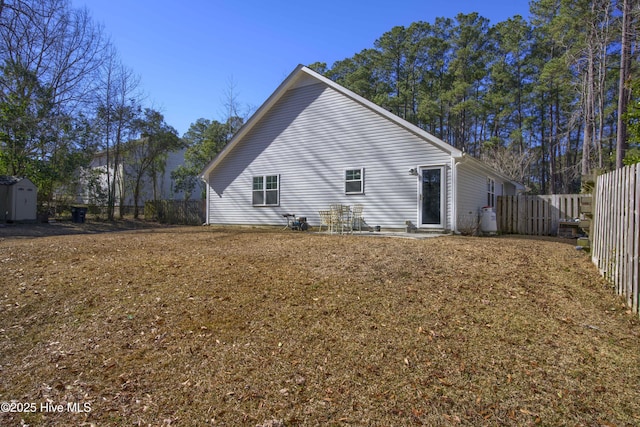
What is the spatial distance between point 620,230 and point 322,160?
9964 mm

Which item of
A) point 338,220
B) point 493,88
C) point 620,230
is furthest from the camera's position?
point 493,88

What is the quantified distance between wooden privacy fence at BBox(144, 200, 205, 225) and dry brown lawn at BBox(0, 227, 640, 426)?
14.1 metres

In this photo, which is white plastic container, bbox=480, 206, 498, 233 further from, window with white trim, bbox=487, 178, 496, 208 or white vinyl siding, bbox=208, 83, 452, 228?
white vinyl siding, bbox=208, 83, 452, 228

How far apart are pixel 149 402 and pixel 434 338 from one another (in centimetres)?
250

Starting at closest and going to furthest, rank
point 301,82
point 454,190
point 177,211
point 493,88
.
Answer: point 454,190 < point 301,82 < point 177,211 < point 493,88

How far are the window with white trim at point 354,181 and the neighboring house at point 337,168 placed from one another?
1.4 inches

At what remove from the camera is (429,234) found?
10.7 meters

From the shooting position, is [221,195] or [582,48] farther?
[582,48]

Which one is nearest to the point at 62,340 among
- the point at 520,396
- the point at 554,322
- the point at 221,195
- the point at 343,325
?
the point at 343,325

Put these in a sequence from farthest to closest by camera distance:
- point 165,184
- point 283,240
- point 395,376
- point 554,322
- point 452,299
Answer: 1. point 165,184
2. point 283,240
3. point 452,299
4. point 554,322
5. point 395,376

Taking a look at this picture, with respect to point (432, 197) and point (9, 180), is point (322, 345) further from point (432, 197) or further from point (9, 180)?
point (9, 180)

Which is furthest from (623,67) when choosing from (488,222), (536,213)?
(488,222)

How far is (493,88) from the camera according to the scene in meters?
30.6

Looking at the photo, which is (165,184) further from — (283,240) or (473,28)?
(473,28)
